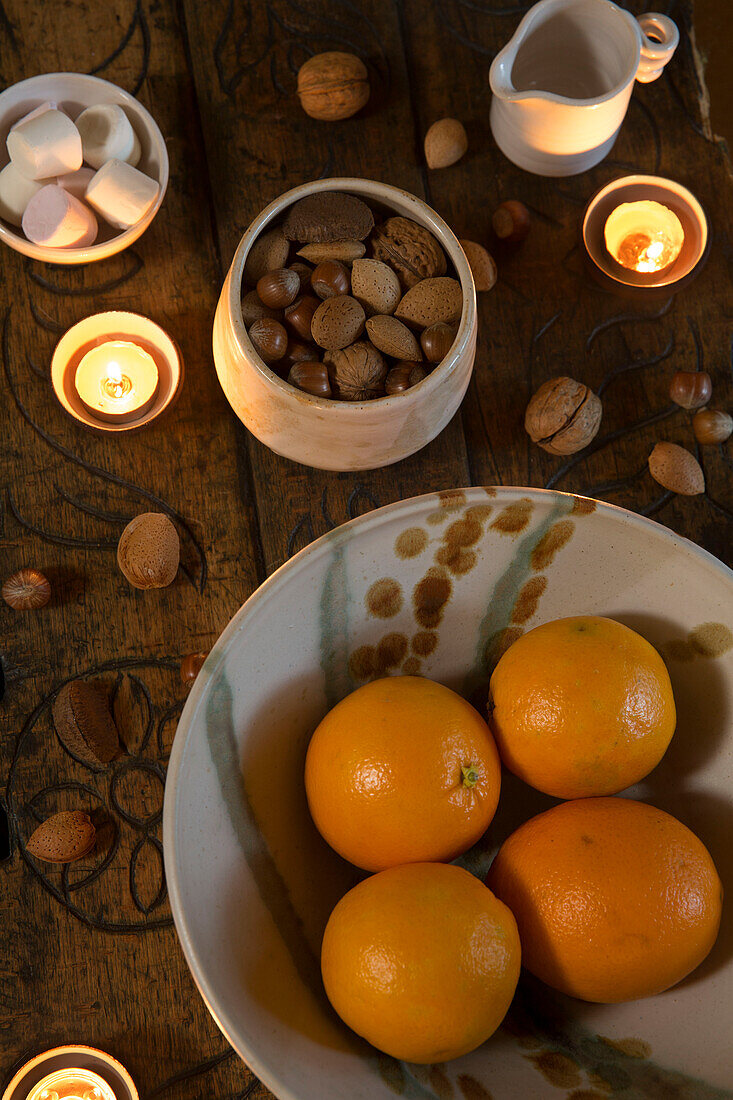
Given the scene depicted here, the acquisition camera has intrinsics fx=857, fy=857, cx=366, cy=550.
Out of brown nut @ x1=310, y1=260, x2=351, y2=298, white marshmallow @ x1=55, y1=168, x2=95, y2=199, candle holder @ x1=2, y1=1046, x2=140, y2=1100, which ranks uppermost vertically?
white marshmallow @ x1=55, y1=168, x2=95, y2=199

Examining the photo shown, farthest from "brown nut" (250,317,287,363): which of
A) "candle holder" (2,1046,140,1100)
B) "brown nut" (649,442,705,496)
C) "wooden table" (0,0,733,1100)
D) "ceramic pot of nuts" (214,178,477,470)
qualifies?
"candle holder" (2,1046,140,1100)

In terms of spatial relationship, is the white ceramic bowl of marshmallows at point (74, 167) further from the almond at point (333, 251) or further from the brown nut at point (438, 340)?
the brown nut at point (438, 340)

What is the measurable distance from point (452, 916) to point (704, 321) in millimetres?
538

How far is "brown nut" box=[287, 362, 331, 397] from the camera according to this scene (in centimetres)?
59

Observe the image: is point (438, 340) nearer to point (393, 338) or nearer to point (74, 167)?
point (393, 338)

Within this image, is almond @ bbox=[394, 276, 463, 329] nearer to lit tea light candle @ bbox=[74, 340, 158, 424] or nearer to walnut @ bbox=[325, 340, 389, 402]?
walnut @ bbox=[325, 340, 389, 402]

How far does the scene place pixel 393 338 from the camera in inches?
23.5

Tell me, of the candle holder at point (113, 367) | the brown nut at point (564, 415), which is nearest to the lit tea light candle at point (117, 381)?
the candle holder at point (113, 367)

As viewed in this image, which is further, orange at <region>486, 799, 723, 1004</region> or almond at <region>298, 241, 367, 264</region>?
almond at <region>298, 241, 367, 264</region>

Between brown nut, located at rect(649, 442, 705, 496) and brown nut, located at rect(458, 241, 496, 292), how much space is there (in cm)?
19

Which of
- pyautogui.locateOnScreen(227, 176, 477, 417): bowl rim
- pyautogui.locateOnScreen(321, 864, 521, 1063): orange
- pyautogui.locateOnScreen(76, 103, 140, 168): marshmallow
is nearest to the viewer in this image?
pyautogui.locateOnScreen(321, 864, 521, 1063): orange

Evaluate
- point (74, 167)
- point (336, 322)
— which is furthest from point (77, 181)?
point (336, 322)

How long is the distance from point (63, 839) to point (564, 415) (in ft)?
1.58

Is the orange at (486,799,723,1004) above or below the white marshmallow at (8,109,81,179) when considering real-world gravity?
below
